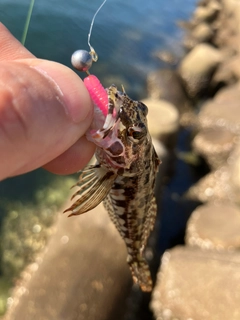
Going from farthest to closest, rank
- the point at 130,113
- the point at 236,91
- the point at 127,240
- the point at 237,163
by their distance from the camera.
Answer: the point at 236,91 < the point at 237,163 < the point at 127,240 < the point at 130,113

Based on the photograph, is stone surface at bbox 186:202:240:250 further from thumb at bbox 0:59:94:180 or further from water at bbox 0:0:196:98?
water at bbox 0:0:196:98

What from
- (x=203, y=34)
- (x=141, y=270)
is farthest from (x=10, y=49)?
(x=203, y=34)

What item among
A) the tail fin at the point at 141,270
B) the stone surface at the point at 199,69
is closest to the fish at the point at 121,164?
the tail fin at the point at 141,270

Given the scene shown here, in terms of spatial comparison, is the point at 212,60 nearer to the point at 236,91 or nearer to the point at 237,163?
the point at 236,91

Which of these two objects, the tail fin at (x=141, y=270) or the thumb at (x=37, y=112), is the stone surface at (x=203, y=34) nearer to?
the tail fin at (x=141, y=270)

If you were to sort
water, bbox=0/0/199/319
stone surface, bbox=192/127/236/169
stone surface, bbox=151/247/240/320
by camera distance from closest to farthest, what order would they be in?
stone surface, bbox=151/247/240/320
stone surface, bbox=192/127/236/169
water, bbox=0/0/199/319

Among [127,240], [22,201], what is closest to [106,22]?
[22,201]

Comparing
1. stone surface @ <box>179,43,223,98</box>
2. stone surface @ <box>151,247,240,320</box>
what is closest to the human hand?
stone surface @ <box>151,247,240,320</box>
